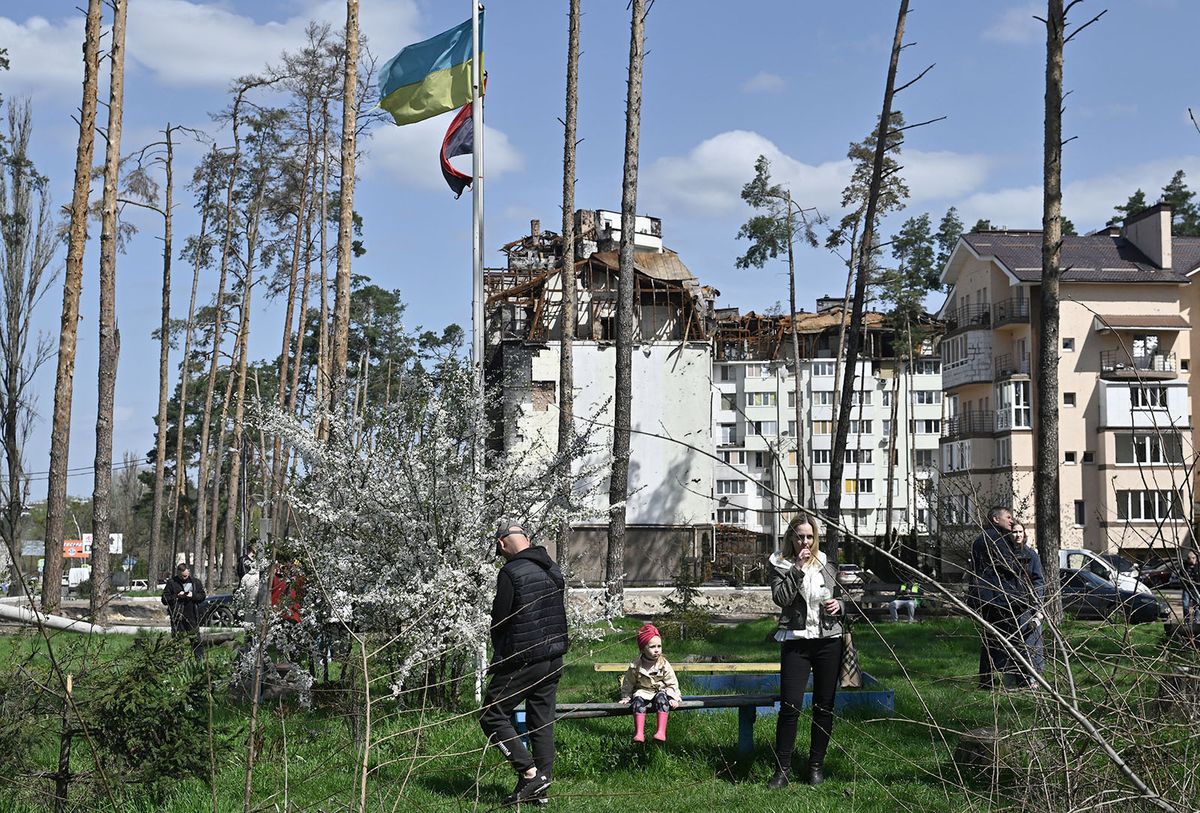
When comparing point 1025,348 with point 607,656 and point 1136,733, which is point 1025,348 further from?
point 1136,733

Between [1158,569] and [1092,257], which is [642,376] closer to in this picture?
[1092,257]

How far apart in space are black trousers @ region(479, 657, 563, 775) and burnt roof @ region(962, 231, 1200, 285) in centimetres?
4959

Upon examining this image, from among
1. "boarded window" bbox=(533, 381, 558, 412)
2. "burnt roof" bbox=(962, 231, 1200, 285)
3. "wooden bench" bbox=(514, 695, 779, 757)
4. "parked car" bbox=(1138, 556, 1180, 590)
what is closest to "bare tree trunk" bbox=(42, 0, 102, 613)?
"wooden bench" bbox=(514, 695, 779, 757)

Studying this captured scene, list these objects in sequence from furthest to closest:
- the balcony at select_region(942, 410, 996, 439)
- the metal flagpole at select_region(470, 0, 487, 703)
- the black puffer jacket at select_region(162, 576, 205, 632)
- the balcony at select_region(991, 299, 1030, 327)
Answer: the balcony at select_region(942, 410, 996, 439) < the balcony at select_region(991, 299, 1030, 327) < the black puffer jacket at select_region(162, 576, 205, 632) < the metal flagpole at select_region(470, 0, 487, 703)

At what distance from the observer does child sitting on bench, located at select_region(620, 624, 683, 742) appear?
913 centimetres

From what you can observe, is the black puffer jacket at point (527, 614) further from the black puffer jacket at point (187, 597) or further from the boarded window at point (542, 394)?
the boarded window at point (542, 394)

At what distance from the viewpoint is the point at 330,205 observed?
140ft

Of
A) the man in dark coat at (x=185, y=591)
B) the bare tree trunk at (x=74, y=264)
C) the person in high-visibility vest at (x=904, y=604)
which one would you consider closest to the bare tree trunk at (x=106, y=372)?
the bare tree trunk at (x=74, y=264)

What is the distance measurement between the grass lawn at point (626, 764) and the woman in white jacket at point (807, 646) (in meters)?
0.27

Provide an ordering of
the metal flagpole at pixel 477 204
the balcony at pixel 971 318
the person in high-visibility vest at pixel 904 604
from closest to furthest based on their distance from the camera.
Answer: the metal flagpole at pixel 477 204, the person in high-visibility vest at pixel 904 604, the balcony at pixel 971 318

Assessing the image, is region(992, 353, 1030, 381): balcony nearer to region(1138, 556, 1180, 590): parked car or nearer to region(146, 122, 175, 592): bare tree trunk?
region(146, 122, 175, 592): bare tree trunk

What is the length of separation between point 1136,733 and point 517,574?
4.40 metres

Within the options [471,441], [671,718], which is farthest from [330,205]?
[671,718]

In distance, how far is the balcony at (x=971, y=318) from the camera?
59.2m
